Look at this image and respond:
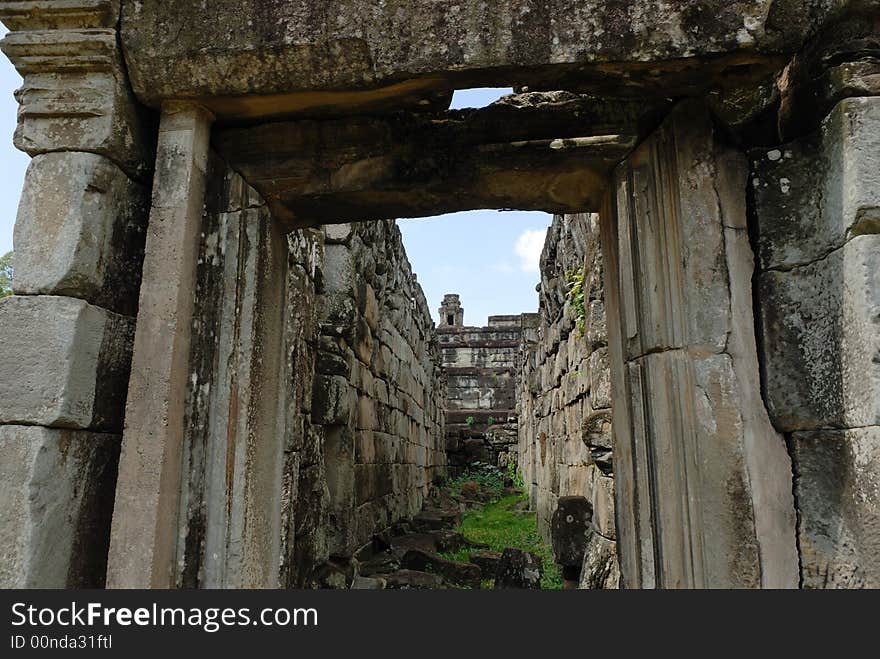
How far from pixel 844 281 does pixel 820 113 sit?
62cm

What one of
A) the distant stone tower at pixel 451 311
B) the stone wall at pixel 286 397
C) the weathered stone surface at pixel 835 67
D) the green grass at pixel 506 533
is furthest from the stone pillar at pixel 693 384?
the distant stone tower at pixel 451 311

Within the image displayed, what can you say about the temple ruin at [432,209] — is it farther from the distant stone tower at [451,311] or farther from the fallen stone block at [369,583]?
the distant stone tower at [451,311]

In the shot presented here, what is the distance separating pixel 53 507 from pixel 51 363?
0.47 m

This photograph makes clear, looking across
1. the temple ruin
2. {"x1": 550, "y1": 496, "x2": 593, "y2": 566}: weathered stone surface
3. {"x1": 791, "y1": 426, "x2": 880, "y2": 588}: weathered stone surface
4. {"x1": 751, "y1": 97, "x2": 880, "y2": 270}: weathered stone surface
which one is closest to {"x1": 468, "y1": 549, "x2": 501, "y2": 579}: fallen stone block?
{"x1": 550, "y1": 496, "x2": 593, "y2": 566}: weathered stone surface

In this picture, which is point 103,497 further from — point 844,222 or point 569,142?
point 844,222

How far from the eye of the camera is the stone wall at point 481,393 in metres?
17.3

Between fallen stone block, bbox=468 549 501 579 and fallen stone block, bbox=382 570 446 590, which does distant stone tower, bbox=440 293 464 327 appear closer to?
fallen stone block, bbox=468 549 501 579

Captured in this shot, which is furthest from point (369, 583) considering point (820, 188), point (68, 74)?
point (820, 188)

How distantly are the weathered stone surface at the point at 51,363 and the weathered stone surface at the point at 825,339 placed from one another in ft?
7.75

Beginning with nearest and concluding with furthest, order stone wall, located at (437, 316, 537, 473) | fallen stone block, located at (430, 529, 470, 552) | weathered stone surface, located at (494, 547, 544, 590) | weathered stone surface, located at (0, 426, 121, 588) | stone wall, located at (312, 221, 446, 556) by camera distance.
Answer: weathered stone surface, located at (0, 426, 121, 588), stone wall, located at (312, 221, 446, 556), weathered stone surface, located at (494, 547, 544, 590), fallen stone block, located at (430, 529, 470, 552), stone wall, located at (437, 316, 537, 473)

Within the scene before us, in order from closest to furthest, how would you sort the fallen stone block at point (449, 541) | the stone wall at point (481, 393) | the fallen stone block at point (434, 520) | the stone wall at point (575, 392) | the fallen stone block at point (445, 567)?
the stone wall at point (575, 392), the fallen stone block at point (445, 567), the fallen stone block at point (449, 541), the fallen stone block at point (434, 520), the stone wall at point (481, 393)

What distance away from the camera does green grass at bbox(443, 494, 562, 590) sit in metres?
6.04

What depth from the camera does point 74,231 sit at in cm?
221

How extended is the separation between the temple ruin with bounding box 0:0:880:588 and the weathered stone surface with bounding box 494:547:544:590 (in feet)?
9.85
